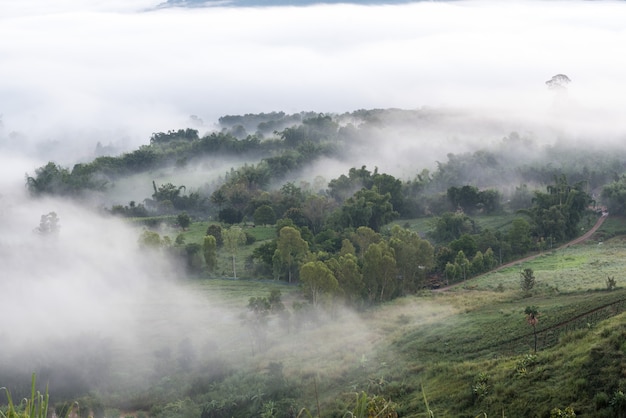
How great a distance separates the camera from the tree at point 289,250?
6059 cm

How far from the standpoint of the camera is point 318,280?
156 ft

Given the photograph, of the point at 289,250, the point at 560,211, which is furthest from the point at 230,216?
the point at 560,211

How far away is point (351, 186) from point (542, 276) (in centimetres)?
4455

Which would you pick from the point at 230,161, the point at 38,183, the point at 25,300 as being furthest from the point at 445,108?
the point at 25,300

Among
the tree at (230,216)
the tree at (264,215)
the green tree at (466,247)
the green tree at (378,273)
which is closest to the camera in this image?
the green tree at (378,273)

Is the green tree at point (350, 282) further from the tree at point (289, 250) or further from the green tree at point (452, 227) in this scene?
the green tree at point (452, 227)

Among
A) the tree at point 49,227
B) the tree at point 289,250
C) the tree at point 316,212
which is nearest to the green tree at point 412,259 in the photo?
the tree at point 289,250

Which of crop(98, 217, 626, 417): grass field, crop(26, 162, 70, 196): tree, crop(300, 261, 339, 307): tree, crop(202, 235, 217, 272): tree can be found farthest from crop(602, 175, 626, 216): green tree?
crop(26, 162, 70, 196): tree

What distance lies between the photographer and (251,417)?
31750mm

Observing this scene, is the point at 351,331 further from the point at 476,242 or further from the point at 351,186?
the point at 351,186

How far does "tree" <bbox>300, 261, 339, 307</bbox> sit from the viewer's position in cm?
4731

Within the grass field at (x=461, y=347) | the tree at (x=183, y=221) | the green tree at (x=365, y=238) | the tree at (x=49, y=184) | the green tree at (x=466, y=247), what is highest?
the tree at (x=49, y=184)

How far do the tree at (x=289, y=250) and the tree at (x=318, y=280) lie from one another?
41.3 ft

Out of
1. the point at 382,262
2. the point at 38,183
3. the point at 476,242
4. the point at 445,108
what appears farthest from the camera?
the point at 445,108
